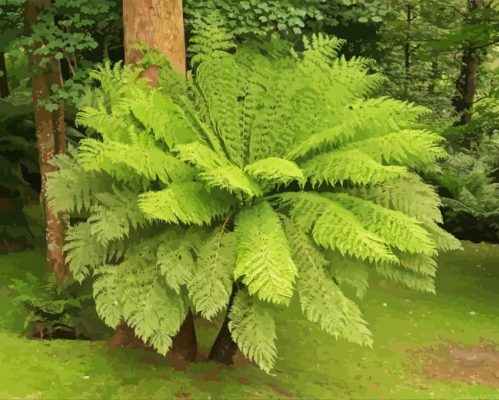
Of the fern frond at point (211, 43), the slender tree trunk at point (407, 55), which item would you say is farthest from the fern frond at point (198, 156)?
the slender tree trunk at point (407, 55)

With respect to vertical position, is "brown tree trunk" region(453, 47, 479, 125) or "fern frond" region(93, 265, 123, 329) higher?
"brown tree trunk" region(453, 47, 479, 125)

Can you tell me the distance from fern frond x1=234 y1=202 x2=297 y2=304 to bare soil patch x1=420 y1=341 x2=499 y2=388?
2.07 meters

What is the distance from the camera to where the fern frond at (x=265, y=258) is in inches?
112

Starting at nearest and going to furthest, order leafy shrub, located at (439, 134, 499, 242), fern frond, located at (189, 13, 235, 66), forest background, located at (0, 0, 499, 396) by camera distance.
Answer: fern frond, located at (189, 13, 235, 66) → forest background, located at (0, 0, 499, 396) → leafy shrub, located at (439, 134, 499, 242)

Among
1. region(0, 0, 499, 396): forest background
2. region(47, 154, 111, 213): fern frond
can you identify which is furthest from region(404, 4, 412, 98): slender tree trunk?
region(47, 154, 111, 213): fern frond

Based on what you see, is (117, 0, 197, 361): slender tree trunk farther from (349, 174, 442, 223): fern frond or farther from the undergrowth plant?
(349, 174, 442, 223): fern frond

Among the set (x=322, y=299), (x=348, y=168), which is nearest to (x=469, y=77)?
(x=348, y=168)

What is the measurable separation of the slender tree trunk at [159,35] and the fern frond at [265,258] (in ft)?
3.13

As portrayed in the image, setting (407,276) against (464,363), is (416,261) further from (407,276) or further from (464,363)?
(464,363)

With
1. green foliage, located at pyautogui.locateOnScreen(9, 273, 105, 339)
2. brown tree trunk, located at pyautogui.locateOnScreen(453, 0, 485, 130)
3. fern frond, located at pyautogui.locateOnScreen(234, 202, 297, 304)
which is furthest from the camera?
brown tree trunk, located at pyautogui.locateOnScreen(453, 0, 485, 130)

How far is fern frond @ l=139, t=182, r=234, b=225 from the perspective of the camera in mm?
2934

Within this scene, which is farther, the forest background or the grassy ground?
the forest background

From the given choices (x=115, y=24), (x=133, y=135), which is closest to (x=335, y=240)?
(x=133, y=135)

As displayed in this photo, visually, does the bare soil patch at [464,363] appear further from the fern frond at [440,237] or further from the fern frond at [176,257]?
the fern frond at [176,257]
